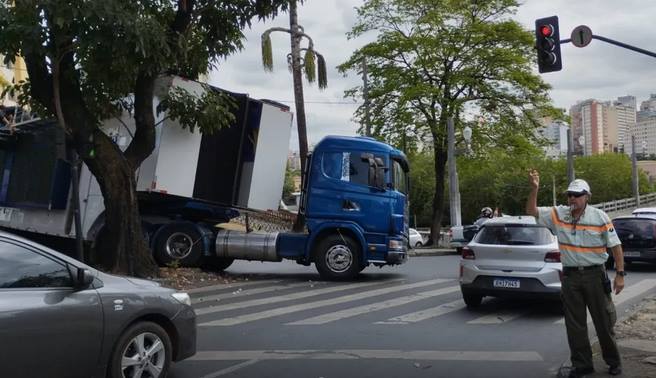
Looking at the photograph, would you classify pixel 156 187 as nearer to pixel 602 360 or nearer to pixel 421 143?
pixel 602 360

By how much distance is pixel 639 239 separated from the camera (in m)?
17.3

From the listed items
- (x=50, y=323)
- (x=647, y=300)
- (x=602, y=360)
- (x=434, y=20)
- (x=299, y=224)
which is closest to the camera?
(x=50, y=323)

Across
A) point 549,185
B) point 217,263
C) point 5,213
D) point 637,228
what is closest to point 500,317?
point 217,263

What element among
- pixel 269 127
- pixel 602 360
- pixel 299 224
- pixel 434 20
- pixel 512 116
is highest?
pixel 434 20

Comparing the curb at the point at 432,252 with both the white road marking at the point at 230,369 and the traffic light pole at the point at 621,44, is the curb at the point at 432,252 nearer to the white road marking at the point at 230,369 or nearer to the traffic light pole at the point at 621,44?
the traffic light pole at the point at 621,44

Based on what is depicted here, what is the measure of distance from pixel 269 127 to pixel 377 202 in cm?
307

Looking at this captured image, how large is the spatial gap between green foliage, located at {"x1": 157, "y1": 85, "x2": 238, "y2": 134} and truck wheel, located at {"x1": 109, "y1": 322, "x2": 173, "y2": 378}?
26.1ft

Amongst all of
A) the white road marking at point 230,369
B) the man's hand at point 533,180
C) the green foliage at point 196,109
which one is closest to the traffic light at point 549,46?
the green foliage at point 196,109

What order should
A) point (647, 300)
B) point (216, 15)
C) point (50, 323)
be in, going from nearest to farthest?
point (50, 323)
point (647, 300)
point (216, 15)

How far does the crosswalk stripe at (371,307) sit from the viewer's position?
9539mm

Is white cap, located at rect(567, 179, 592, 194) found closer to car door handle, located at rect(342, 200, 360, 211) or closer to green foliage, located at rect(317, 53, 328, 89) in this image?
car door handle, located at rect(342, 200, 360, 211)

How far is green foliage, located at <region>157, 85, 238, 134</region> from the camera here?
13180 millimetres

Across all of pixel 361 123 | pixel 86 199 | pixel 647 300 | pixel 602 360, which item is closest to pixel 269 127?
pixel 86 199

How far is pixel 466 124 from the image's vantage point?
2939cm
